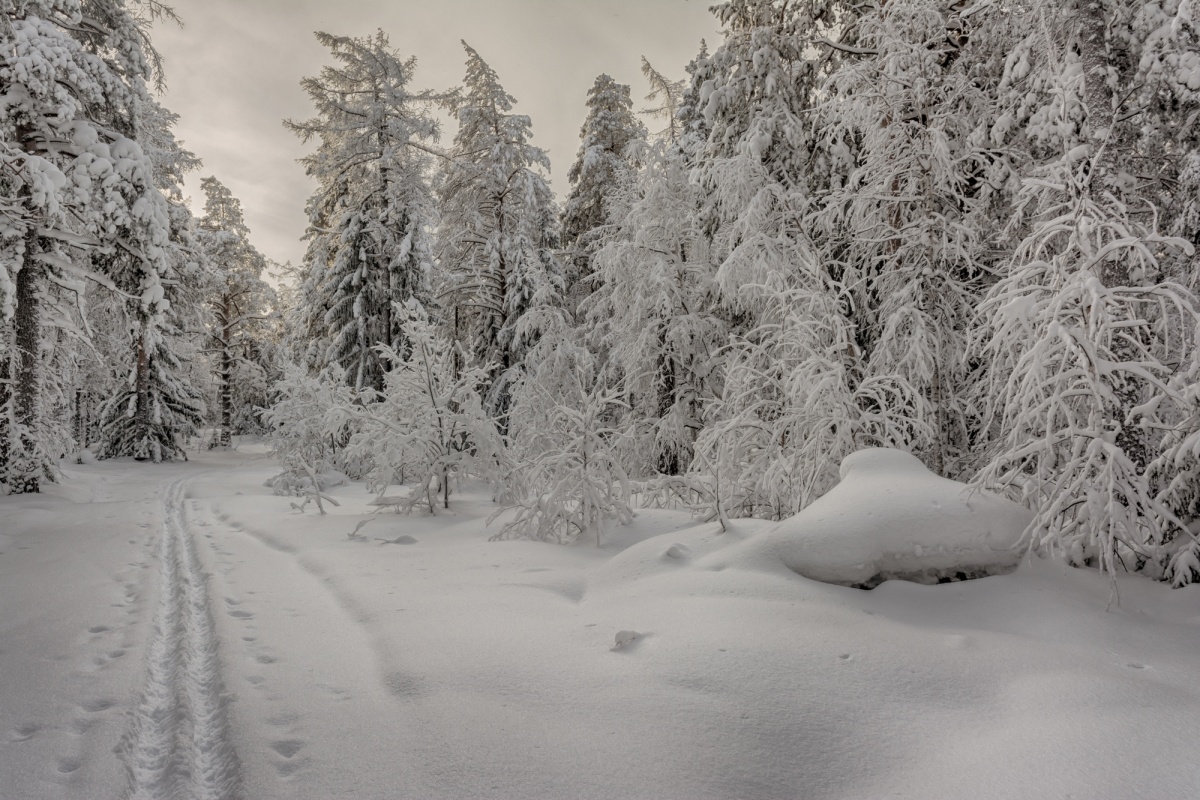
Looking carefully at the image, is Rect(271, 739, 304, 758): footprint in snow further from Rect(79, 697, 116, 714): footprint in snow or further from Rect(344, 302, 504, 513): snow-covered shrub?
Rect(344, 302, 504, 513): snow-covered shrub

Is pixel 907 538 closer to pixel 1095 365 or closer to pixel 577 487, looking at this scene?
pixel 1095 365

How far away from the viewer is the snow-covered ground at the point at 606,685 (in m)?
2.24

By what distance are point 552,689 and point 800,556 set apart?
216 centimetres

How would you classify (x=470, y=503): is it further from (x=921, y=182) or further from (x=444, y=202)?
(x=444, y=202)

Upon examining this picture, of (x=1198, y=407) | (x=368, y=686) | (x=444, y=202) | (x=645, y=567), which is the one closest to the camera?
(x=368, y=686)

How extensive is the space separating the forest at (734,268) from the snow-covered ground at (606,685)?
1.01 meters

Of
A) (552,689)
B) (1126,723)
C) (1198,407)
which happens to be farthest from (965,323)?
(552,689)

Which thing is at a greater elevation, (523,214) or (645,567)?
(523,214)

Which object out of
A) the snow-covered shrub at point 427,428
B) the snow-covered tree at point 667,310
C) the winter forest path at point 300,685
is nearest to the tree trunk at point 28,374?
the snow-covered shrub at point 427,428

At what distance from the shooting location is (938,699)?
2730mm

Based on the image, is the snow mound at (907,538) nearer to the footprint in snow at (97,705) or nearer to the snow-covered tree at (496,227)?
the footprint in snow at (97,705)

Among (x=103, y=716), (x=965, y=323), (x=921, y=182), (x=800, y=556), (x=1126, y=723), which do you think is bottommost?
(x=103, y=716)

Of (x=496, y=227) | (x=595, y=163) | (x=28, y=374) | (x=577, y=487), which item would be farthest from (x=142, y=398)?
(x=577, y=487)

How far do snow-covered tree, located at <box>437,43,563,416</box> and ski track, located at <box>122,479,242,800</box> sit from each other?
1196 centimetres
